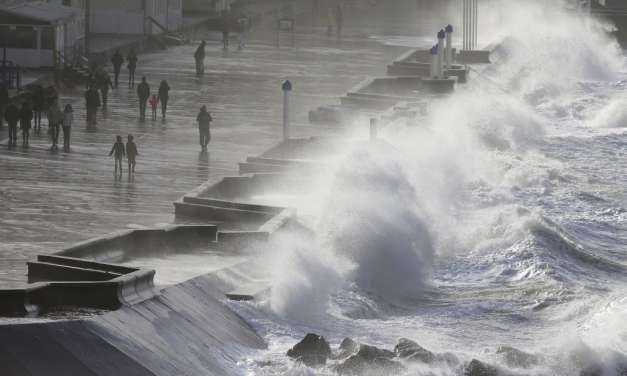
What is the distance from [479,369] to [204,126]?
14511 mm

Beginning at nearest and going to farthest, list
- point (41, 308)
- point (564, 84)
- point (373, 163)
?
point (41, 308) → point (373, 163) → point (564, 84)

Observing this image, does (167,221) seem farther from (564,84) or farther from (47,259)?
(564,84)

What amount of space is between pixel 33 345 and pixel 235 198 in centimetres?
1167

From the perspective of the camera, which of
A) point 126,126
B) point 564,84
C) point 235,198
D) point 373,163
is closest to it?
point 235,198

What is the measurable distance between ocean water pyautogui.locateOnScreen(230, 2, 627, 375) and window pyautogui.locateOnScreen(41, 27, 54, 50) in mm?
10220

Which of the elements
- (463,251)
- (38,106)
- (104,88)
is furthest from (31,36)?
(463,251)

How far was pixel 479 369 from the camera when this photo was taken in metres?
19.3

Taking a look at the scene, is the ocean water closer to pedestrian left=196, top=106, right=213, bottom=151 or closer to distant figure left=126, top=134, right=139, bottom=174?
pedestrian left=196, top=106, right=213, bottom=151

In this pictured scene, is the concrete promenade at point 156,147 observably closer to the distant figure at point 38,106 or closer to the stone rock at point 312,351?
the distant figure at point 38,106

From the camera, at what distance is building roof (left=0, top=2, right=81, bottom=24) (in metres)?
43.5

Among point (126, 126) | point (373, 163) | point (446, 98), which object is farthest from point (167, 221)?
point (446, 98)

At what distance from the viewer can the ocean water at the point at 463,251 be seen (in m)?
21.0

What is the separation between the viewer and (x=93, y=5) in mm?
57281

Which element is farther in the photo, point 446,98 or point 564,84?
point 564,84
